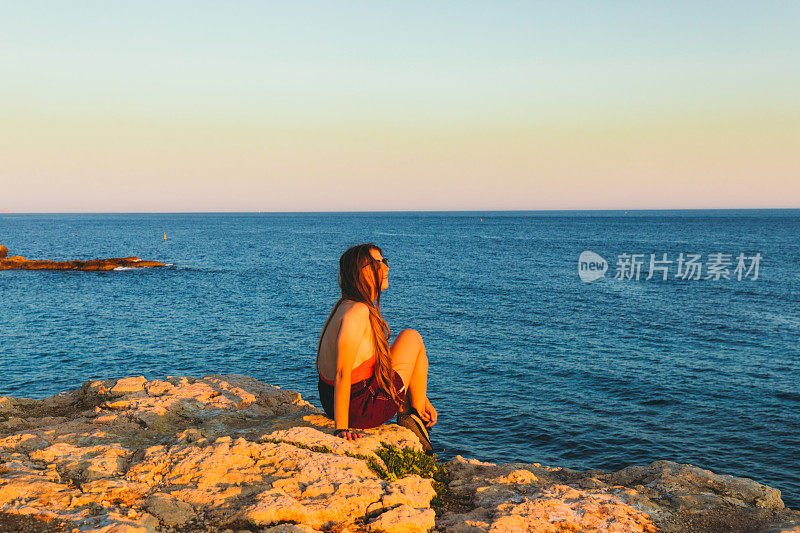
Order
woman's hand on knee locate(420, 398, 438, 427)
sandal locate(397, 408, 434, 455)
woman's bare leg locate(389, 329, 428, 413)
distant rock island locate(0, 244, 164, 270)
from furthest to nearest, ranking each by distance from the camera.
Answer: distant rock island locate(0, 244, 164, 270) < woman's hand on knee locate(420, 398, 438, 427) < sandal locate(397, 408, 434, 455) < woman's bare leg locate(389, 329, 428, 413)

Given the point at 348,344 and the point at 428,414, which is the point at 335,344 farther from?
the point at 428,414

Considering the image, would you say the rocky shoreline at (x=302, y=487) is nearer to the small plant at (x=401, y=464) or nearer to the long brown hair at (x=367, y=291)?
the small plant at (x=401, y=464)

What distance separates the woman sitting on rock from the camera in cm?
612

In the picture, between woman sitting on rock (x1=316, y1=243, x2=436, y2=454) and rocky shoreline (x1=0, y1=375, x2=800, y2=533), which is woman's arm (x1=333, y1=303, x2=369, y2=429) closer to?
woman sitting on rock (x1=316, y1=243, x2=436, y2=454)

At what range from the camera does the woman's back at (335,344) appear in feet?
Result: 20.4

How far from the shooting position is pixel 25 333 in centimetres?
3022

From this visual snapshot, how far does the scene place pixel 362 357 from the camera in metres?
6.36

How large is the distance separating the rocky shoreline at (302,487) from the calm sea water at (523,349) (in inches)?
377

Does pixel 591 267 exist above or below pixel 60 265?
above

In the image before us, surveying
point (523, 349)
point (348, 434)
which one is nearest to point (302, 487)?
point (348, 434)

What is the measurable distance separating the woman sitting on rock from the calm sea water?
10.1 m

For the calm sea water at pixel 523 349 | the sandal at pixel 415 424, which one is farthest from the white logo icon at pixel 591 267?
the sandal at pixel 415 424

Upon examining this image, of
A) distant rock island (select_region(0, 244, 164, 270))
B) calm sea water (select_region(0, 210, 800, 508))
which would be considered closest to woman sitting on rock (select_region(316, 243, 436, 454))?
calm sea water (select_region(0, 210, 800, 508))

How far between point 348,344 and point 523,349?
2190cm
